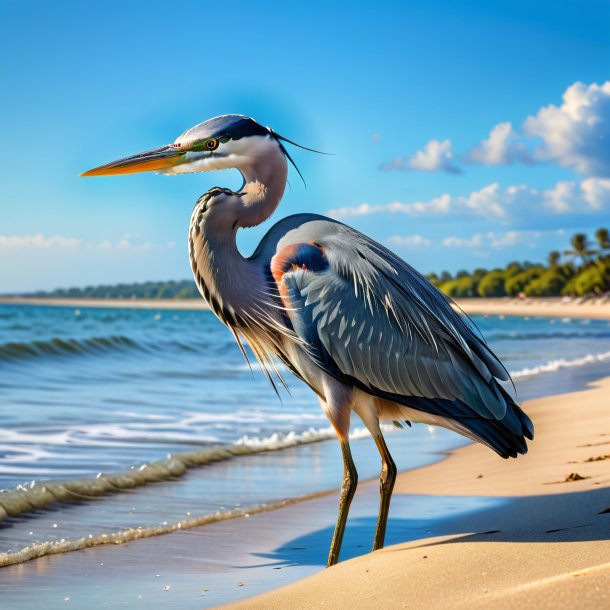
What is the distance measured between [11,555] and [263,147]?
7.25 ft

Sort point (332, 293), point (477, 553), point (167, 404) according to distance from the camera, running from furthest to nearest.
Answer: point (167, 404) < point (332, 293) < point (477, 553)

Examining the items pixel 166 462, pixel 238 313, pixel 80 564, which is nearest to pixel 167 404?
pixel 166 462

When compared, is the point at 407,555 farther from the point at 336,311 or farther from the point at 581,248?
the point at 581,248

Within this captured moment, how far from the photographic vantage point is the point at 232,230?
359 centimetres

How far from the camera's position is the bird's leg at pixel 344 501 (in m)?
3.46

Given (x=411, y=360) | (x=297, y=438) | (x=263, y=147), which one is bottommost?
(x=297, y=438)

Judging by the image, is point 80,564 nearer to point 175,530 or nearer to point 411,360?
point 175,530

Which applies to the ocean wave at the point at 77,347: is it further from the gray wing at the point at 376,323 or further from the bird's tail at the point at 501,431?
the bird's tail at the point at 501,431

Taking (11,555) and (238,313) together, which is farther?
(11,555)

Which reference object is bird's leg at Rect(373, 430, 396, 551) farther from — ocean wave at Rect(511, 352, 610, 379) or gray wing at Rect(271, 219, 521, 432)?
ocean wave at Rect(511, 352, 610, 379)

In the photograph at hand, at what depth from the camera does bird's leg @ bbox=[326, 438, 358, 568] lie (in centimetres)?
346

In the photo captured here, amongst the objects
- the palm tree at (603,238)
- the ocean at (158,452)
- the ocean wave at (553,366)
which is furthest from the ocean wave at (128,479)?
the palm tree at (603,238)

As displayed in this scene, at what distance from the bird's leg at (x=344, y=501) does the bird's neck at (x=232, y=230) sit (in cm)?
70

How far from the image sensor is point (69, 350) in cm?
1978
